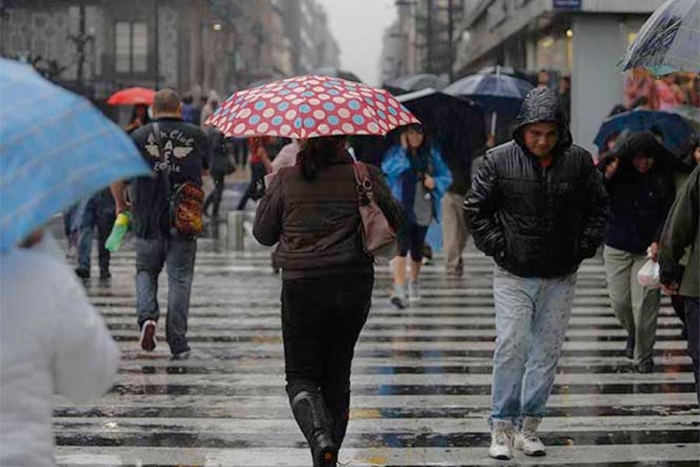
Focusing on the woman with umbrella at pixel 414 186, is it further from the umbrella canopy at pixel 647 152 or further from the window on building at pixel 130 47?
the window on building at pixel 130 47

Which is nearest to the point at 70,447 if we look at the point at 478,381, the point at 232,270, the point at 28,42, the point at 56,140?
the point at 478,381

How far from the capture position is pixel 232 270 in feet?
56.5

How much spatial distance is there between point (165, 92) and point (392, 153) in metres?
4.07

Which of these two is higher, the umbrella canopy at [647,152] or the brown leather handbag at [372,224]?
the umbrella canopy at [647,152]

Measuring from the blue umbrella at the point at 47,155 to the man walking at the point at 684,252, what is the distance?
400 cm

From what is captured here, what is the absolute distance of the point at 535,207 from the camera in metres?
7.14

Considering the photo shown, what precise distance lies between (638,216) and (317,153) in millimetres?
4056

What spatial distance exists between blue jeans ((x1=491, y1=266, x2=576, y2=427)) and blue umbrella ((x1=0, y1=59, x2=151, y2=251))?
4054mm

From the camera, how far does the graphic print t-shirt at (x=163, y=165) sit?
33.2ft

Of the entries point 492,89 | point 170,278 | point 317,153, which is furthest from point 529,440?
point 492,89

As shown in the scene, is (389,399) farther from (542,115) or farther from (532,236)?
(542,115)

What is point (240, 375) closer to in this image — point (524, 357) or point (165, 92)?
point (165, 92)

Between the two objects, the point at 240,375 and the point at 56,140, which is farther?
the point at 240,375

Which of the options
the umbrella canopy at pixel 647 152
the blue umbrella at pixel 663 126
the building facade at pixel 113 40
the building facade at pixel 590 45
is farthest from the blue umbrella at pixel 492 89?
the building facade at pixel 113 40
